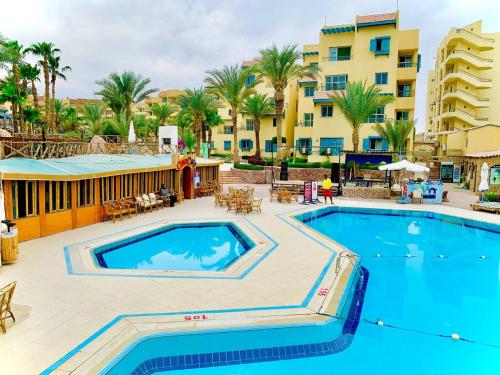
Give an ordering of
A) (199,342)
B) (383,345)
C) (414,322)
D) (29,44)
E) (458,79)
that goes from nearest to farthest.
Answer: (199,342) → (383,345) → (414,322) → (29,44) → (458,79)

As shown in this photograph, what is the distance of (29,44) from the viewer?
34.6 m

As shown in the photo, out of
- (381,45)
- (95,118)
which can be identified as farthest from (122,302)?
(381,45)

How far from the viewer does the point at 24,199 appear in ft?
42.0

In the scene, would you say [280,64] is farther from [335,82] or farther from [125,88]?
[125,88]

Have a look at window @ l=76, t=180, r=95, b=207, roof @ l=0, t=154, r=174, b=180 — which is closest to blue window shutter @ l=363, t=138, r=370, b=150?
roof @ l=0, t=154, r=174, b=180

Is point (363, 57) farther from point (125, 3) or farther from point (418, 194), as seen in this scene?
point (125, 3)

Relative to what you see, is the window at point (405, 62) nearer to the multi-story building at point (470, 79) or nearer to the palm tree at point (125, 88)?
the multi-story building at point (470, 79)

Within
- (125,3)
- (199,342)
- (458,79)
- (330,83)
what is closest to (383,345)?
(199,342)

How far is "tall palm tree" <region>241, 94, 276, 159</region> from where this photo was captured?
46.5m

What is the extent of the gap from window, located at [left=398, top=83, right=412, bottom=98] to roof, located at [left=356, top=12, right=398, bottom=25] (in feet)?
22.0

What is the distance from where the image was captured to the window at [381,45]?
38344mm

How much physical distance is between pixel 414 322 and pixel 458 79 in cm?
4983

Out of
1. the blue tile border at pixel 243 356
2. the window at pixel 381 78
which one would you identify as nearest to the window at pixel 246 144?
the window at pixel 381 78

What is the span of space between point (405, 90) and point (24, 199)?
38134 mm
